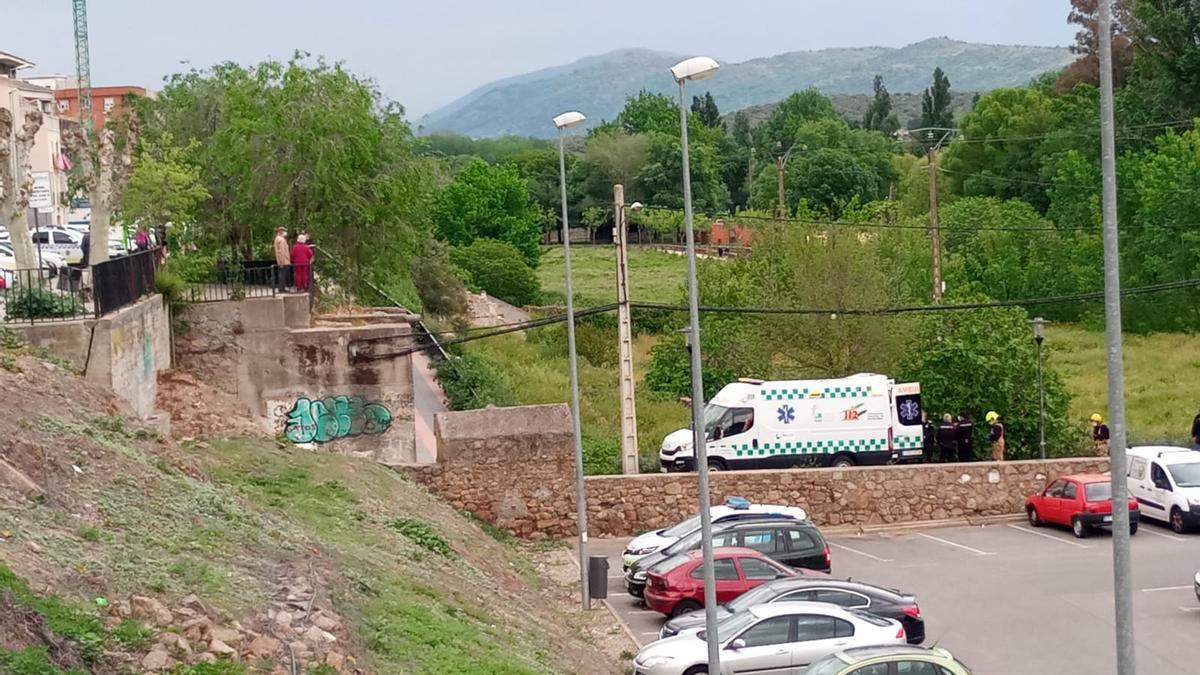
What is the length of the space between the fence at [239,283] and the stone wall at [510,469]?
4672mm

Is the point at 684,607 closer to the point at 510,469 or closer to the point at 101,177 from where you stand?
the point at 510,469

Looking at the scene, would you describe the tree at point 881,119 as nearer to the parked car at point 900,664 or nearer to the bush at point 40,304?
the bush at point 40,304

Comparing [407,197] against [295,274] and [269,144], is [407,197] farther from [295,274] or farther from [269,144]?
[295,274]

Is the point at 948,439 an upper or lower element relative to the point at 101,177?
lower

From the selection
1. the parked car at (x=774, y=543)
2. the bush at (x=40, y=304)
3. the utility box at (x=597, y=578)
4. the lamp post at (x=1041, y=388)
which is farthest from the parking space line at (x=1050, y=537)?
the bush at (x=40, y=304)

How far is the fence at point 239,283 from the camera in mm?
29297

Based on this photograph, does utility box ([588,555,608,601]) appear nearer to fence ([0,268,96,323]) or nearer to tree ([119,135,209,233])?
fence ([0,268,96,323])

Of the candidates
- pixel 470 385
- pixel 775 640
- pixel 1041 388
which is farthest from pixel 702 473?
pixel 470 385

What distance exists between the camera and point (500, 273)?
74.1 meters

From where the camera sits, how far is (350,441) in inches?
1188

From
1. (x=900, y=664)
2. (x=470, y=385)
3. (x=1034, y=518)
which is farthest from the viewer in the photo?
(x=470, y=385)

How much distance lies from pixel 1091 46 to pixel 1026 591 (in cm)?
6985

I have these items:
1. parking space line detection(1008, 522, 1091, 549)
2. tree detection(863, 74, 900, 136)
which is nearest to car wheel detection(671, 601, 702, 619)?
parking space line detection(1008, 522, 1091, 549)

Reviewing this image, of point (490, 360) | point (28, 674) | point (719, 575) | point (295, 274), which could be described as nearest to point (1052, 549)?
point (719, 575)
